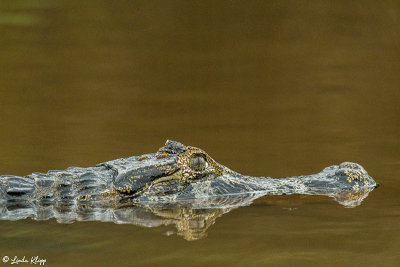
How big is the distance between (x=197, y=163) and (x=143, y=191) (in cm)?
49

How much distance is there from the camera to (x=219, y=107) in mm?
10773

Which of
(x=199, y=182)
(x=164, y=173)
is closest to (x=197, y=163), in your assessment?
(x=199, y=182)

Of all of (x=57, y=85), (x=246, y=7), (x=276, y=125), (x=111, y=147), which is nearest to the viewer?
(x=111, y=147)

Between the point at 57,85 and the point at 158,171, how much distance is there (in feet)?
24.7

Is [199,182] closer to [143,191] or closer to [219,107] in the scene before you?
[143,191]

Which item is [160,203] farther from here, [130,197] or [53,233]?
[53,233]

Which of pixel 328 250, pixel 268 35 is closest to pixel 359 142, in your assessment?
pixel 328 250

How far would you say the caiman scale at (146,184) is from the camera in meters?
5.22

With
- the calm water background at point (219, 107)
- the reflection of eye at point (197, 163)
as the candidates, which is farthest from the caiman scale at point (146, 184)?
the calm water background at point (219, 107)

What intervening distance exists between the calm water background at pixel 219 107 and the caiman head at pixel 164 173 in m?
0.57

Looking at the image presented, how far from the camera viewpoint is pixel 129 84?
12.5m

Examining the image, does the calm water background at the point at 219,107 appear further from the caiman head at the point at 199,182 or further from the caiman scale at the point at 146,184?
the caiman scale at the point at 146,184

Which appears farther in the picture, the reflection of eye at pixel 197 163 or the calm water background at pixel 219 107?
the reflection of eye at pixel 197 163

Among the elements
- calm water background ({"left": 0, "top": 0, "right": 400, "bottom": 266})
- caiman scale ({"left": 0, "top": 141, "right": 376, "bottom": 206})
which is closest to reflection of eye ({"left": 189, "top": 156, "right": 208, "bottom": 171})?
caiman scale ({"left": 0, "top": 141, "right": 376, "bottom": 206})
